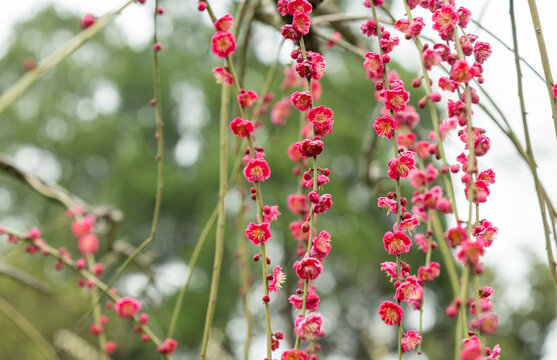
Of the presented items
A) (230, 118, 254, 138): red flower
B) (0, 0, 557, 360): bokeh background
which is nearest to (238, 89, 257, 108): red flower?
(230, 118, 254, 138): red flower

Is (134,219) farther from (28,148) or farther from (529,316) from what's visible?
(529,316)

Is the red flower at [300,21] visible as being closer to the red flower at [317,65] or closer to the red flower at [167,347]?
the red flower at [317,65]

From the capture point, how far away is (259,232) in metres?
0.53

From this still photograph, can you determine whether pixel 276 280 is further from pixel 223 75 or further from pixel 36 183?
pixel 36 183

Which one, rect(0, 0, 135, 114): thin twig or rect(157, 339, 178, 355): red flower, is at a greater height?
rect(0, 0, 135, 114): thin twig

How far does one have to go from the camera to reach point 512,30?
583mm

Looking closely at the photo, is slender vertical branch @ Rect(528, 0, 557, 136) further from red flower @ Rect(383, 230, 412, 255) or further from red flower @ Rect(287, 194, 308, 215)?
red flower @ Rect(287, 194, 308, 215)

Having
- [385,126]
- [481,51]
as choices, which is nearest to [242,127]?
[385,126]

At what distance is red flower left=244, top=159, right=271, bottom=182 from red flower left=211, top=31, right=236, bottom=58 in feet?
0.38

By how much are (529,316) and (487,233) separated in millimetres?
9216

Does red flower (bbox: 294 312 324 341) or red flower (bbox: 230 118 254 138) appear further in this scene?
red flower (bbox: 230 118 254 138)

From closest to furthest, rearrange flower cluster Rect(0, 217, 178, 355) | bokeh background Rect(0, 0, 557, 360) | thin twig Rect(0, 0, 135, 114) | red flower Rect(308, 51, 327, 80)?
thin twig Rect(0, 0, 135, 114)
red flower Rect(308, 51, 327, 80)
flower cluster Rect(0, 217, 178, 355)
bokeh background Rect(0, 0, 557, 360)

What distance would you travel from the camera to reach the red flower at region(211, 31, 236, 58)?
1.77 ft

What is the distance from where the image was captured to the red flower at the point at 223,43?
21.3 inches
